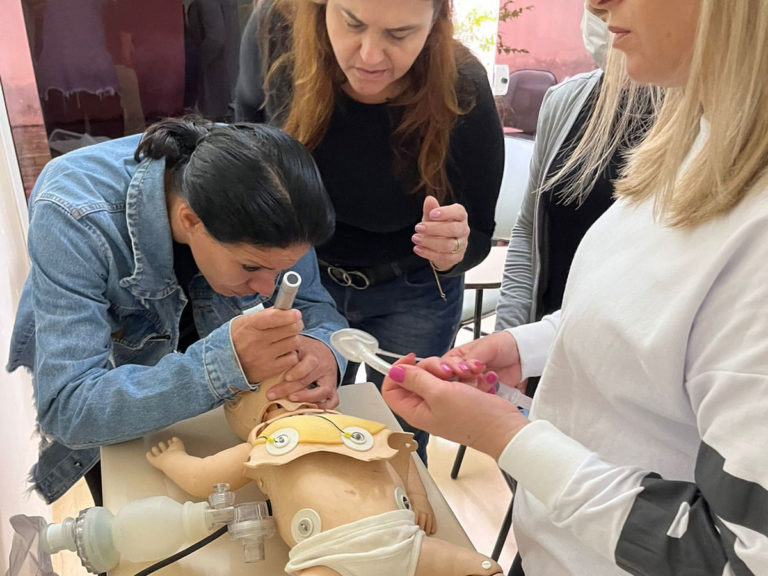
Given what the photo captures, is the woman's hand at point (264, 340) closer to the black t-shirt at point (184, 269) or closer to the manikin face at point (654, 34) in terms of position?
the black t-shirt at point (184, 269)

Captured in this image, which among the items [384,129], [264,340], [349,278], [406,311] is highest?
[384,129]

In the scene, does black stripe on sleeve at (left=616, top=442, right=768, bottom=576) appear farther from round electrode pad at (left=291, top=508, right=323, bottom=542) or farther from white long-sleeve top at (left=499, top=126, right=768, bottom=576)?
round electrode pad at (left=291, top=508, right=323, bottom=542)

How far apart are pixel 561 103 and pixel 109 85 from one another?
5.08ft

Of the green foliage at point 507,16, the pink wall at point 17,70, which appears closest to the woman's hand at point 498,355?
the pink wall at point 17,70

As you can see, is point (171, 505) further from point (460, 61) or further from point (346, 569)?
point (460, 61)

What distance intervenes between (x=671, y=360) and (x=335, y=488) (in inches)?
18.5

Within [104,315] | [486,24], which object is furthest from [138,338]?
[486,24]

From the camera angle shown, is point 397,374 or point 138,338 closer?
point 397,374

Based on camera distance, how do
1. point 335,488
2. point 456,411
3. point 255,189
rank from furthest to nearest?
point 255,189 → point 335,488 → point 456,411

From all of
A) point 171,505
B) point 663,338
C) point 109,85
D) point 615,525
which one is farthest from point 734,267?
point 109,85

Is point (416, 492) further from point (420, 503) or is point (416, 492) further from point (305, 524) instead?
point (305, 524)

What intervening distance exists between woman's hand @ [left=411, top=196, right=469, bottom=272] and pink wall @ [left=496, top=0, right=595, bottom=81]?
92.0 inches

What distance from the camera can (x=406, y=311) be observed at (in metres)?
1.54

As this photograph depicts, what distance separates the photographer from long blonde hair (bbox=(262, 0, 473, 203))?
1324mm
